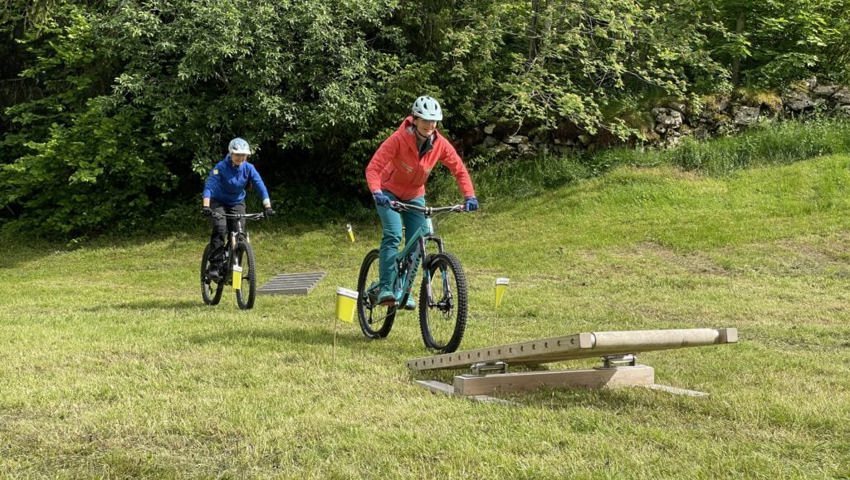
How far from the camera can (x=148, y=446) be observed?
11.3 feet

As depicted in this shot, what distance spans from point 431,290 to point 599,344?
2406 millimetres

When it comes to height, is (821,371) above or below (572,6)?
below

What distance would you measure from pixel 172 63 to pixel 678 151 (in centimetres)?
1222

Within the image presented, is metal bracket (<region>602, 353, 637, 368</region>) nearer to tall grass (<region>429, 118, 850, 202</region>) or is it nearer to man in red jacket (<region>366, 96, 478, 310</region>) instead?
man in red jacket (<region>366, 96, 478, 310</region>)

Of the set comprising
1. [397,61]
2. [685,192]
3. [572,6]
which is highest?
[572,6]

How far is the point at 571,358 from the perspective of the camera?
4.57m

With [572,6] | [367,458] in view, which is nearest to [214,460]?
[367,458]

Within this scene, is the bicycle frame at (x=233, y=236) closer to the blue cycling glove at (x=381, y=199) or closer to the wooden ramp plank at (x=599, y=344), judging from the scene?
the blue cycling glove at (x=381, y=199)

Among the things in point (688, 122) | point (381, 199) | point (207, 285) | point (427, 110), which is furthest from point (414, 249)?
point (688, 122)

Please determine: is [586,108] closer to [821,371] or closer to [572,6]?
[572,6]

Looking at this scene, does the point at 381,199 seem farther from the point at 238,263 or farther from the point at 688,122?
the point at 688,122

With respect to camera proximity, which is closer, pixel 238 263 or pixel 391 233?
pixel 391 233

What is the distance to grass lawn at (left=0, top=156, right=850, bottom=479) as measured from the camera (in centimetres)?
322

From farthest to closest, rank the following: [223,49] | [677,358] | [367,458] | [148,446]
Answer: [223,49] → [677,358] → [148,446] → [367,458]
